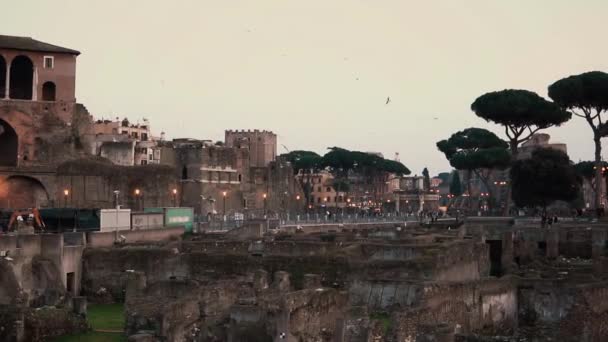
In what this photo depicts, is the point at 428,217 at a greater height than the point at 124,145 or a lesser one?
lesser

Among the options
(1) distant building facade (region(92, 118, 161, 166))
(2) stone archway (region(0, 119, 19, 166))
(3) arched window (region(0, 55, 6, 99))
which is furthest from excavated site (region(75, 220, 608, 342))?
(1) distant building facade (region(92, 118, 161, 166))

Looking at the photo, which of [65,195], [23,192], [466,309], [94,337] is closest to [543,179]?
[65,195]

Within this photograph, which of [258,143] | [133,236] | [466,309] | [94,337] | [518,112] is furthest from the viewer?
[258,143]

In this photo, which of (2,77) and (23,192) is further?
(2,77)

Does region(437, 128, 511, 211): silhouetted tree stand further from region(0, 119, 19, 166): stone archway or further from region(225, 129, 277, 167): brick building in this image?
region(0, 119, 19, 166): stone archway

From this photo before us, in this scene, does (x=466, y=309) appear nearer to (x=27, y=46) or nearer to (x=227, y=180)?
(x=27, y=46)

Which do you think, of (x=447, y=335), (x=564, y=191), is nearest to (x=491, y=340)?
(x=447, y=335)

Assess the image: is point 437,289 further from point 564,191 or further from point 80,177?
point 564,191
